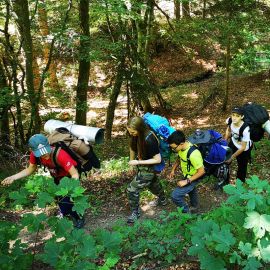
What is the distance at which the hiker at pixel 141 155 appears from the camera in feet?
17.5

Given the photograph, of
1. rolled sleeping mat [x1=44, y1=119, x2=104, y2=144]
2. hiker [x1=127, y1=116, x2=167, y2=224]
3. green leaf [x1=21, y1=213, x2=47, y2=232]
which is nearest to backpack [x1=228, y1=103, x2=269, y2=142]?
hiker [x1=127, y1=116, x2=167, y2=224]

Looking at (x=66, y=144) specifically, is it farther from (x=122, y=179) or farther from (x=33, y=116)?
(x=33, y=116)

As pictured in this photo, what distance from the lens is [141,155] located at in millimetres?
5605

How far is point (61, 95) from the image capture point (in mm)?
10055

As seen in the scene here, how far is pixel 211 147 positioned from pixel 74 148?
7.68ft

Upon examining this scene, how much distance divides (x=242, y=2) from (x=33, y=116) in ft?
32.1

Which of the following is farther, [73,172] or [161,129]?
[161,129]

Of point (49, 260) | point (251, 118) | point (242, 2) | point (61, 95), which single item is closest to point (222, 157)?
point (251, 118)

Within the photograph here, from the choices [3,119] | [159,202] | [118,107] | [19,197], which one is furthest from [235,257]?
[118,107]

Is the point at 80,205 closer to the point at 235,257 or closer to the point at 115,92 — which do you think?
the point at 235,257

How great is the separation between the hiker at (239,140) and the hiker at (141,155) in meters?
1.50

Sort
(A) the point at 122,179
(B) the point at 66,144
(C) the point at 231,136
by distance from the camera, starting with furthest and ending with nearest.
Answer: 1. (A) the point at 122,179
2. (C) the point at 231,136
3. (B) the point at 66,144

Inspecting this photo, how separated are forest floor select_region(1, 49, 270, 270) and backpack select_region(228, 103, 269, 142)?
4.68 ft

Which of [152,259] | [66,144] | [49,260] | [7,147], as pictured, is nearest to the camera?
[49,260]
